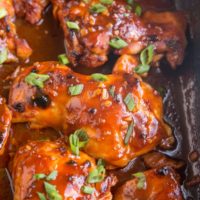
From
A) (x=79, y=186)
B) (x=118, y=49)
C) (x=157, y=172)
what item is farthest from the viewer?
(x=118, y=49)

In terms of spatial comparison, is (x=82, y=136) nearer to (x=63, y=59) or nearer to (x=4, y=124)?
(x=4, y=124)

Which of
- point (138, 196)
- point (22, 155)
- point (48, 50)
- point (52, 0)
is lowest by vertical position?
point (138, 196)

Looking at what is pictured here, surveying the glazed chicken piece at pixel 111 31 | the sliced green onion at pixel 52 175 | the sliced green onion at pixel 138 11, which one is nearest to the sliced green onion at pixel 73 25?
the glazed chicken piece at pixel 111 31

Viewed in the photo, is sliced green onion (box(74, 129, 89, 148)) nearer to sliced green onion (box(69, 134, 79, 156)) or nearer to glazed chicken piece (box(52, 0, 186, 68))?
sliced green onion (box(69, 134, 79, 156))

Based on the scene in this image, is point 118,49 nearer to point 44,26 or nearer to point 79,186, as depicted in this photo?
point 44,26

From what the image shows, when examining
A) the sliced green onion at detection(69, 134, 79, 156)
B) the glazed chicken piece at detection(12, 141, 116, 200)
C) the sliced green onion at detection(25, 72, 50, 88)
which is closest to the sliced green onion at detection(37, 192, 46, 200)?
the glazed chicken piece at detection(12, 141, 116, 200)

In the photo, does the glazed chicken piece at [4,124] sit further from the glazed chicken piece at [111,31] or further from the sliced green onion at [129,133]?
the sliced green onion at [129,133]

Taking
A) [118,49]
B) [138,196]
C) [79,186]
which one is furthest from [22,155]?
[118,49]
